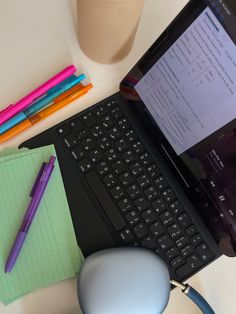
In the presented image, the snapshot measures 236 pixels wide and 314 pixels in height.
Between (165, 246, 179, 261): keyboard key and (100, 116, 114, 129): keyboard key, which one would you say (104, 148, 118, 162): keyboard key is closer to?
(100, 116, 114, 129): keyboard key

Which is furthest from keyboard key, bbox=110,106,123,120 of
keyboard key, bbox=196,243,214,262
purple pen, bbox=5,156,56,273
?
keyboard key, bbox=196,243,214,262

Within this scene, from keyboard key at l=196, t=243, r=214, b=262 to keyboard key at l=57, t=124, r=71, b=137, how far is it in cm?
23

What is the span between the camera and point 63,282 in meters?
0.49

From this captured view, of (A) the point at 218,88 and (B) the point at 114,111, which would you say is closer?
(A) the point at 218,88

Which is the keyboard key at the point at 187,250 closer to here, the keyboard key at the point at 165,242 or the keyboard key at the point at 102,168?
the keyboard key at the point at 165,242

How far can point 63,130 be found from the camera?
54 cm

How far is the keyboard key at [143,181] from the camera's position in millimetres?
535

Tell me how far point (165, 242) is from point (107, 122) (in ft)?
0.57

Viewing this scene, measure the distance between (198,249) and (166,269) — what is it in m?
0.07

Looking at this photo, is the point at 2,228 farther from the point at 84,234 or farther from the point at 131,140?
the point at 131,140

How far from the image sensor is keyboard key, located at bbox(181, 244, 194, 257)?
52 cm

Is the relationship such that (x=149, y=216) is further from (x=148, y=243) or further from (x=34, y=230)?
(x=34, y=230)

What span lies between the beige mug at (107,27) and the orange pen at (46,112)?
52 mm

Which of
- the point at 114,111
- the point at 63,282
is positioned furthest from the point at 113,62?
the point at 63,282
